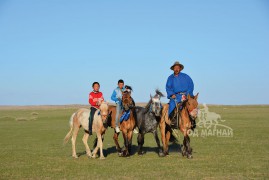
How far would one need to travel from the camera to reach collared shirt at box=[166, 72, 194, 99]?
1387cm

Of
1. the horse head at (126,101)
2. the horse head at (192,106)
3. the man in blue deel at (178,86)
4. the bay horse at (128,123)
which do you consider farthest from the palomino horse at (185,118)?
the horse head at (126,101)

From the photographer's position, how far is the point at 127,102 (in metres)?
13.3

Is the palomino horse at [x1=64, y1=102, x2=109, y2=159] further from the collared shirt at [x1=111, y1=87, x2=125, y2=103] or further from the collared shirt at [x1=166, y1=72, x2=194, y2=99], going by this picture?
the collared shirt at [x1=166, y1=72, x2=194, y2=99]

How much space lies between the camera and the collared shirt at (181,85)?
13.9 meters

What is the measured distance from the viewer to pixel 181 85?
546 inches

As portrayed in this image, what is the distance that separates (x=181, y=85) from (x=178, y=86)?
12cm

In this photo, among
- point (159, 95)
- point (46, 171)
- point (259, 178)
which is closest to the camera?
point (259, 178)

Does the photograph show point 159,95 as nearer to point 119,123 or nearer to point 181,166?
point 119,123

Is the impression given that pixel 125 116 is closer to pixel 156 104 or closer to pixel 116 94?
pixel 116 94

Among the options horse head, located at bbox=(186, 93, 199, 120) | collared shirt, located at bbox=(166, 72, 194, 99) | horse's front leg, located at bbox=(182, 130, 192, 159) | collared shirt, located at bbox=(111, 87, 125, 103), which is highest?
collared shirt, located at bbox=(166, 72, 194, 99)

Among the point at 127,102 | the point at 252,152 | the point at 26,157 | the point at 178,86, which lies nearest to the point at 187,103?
the point at 178,86

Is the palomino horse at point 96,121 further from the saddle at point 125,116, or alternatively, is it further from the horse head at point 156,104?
the horse head at point 156,104

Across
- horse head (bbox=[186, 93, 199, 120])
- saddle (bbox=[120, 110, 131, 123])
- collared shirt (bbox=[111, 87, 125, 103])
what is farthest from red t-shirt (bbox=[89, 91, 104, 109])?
horse head (bbox=[186, 93, 199, 120])

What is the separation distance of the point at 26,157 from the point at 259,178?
29.7 ft
